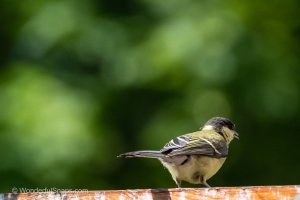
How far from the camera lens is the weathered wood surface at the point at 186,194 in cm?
363

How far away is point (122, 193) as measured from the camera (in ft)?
12.0

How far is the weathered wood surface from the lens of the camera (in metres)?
3.63

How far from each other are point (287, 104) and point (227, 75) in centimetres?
52

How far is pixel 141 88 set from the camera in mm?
6418

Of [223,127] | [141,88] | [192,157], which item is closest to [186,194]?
[192,157]

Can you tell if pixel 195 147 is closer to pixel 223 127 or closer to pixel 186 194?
pixel 223 127

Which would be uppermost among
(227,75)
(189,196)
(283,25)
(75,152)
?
(283,25)

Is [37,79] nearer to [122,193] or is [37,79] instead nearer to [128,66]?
[128,66]

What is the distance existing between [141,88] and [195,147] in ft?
5.14

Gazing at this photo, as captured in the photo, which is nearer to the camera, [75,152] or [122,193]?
[122,193]

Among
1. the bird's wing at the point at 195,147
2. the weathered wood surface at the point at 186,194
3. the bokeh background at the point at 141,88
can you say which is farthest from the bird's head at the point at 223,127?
the weathered wood surface at the point at 186,194

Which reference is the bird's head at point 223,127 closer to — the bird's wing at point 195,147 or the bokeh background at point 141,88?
the bird's wing at point 195,147

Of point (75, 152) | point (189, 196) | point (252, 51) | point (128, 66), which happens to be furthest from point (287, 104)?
point (189, 196)

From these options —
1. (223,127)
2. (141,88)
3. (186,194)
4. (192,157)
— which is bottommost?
(186,194)
